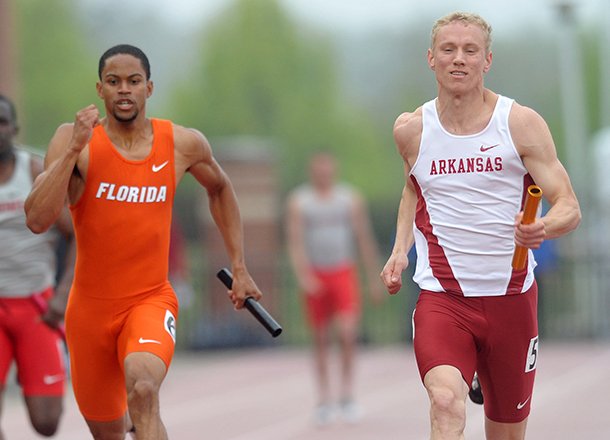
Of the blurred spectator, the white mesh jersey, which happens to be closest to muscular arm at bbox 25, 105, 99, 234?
the white mesh jersey

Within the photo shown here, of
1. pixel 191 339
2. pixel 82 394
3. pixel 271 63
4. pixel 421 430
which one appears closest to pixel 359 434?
pixel 421 430

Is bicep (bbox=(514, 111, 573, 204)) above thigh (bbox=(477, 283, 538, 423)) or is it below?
above

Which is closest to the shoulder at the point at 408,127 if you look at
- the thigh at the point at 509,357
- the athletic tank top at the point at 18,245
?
the thigh at the point at 509,357

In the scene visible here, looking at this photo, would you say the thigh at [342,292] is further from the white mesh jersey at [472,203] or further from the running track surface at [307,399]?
the white mesh jersey at [472,203]

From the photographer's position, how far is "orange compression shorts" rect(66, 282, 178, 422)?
7980mm

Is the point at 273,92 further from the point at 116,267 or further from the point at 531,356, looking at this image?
the point at 531,356

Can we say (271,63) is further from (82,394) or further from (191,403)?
(82,394)

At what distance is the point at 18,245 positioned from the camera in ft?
32.1

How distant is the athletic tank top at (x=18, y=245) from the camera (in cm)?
962

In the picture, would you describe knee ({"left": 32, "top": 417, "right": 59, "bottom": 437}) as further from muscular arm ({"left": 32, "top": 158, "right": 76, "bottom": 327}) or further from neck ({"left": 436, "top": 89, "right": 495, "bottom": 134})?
neck ({"left": 436, "top": 89, "right": 495, "bottom": 134})

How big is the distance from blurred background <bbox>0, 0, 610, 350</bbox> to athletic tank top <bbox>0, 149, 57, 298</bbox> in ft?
23.3

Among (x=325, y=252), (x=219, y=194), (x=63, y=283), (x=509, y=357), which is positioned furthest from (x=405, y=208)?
(x=325, y=252)

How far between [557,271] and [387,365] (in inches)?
223

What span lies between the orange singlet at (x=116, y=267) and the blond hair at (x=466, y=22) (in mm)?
1590
